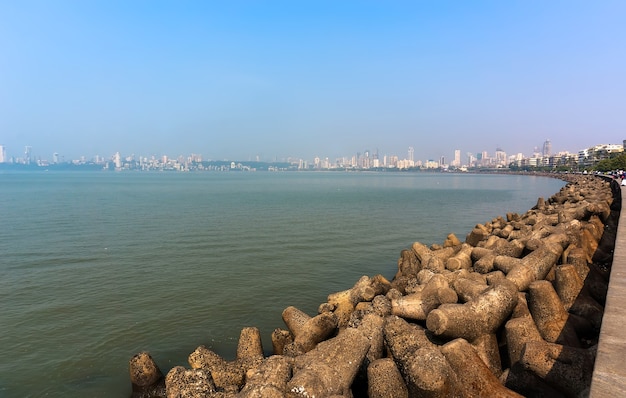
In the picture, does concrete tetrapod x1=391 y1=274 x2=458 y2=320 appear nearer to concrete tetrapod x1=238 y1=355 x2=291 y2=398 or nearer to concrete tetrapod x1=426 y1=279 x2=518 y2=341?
concrete tetrapod x1=426 y1=279 x2=518 y2=341

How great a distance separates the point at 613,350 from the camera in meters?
4.06

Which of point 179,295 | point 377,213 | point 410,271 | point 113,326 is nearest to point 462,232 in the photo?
point 377,213

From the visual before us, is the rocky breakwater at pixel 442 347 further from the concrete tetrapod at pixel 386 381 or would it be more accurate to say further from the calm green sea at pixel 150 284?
the calm green sea at pixel 150 284

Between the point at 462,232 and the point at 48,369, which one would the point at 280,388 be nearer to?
the point at 48,369

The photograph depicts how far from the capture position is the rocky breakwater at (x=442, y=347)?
4895 mm

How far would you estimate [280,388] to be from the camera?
203 inches

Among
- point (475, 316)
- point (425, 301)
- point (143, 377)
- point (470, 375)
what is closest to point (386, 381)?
point (470, 375)

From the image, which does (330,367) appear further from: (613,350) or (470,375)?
(613,350)

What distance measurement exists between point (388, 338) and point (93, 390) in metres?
6.20

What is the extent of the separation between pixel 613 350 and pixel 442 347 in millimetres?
1860

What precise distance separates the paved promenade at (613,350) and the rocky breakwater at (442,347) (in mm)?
528

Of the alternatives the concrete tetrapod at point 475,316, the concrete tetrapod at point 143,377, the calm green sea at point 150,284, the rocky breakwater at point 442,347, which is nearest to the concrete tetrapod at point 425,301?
the rocky breakwater at point 442,347

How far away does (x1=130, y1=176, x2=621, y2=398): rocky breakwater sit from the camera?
16.1 ft

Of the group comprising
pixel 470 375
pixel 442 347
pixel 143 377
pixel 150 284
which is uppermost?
pixel 442 347
